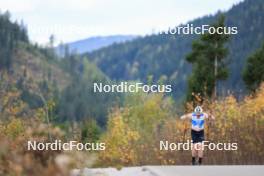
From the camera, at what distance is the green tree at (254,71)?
51531mm

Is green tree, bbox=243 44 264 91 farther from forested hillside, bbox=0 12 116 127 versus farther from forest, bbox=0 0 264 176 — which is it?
forested hillside, bbox=0 12 116 127

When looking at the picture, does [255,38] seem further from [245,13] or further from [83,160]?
[83,160]

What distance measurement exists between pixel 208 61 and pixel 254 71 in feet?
12.5

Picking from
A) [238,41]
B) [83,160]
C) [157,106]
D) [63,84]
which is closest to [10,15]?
[63,84]

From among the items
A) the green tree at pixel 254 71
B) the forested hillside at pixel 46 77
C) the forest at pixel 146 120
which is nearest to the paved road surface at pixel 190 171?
the forest at pixel 146 120

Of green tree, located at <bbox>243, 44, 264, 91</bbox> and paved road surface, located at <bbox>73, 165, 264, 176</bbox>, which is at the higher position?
green tree, located at <bbox>243, 44, 264, 91</bbox>

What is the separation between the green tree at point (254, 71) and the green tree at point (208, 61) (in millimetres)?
2336

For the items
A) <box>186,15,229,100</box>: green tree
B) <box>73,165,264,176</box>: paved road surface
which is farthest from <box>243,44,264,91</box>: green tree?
<box>73,165,264,176</box>: paved road surface

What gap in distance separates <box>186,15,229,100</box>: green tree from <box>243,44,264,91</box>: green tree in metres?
2.34

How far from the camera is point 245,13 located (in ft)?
641

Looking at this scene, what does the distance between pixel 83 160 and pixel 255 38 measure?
574 feet

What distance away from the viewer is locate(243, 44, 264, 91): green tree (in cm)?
5153

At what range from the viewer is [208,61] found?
5009 centimetres

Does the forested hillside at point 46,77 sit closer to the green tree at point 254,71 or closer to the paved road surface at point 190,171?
the green tree at point 254,71
